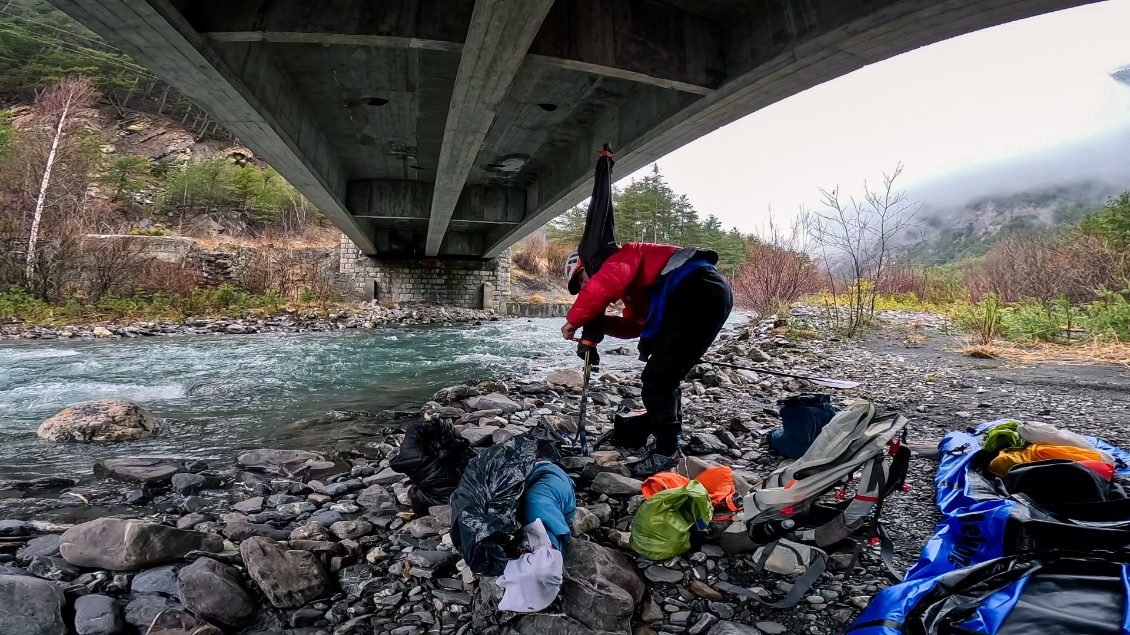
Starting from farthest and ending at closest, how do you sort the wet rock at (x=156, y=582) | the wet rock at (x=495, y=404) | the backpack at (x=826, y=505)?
1. the wet rock at (x=495, y=404)
2. the backpack at (x=826, y=505)
3. the wet rock at (x=156, y=582)

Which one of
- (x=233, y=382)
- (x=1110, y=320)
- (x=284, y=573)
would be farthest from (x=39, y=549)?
(x=1110, y=320)

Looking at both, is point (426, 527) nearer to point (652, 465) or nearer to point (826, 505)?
point (652, 465)

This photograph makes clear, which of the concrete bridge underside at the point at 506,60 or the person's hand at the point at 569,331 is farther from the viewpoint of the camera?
the concrete bridge underside at the point at 506,60

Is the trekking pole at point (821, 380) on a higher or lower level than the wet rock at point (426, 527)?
higher

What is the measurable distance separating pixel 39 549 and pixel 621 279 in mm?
2846

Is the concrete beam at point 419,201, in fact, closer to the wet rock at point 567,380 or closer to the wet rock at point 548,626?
the wet rock at point 567,380

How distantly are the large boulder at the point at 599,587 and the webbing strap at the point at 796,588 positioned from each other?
34 cm

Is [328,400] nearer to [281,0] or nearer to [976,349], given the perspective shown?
[281,0]

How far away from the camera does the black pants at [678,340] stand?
299 centimetres

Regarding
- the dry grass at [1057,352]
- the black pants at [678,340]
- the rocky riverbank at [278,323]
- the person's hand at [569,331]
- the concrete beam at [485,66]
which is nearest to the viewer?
the black pants at [678,340]

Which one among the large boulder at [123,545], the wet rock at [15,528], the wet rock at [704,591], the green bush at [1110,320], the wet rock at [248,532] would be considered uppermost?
the green bush at [1110,320]

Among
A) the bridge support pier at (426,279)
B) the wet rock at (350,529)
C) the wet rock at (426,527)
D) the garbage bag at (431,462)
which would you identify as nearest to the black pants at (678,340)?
the garbage bag at (431,462)

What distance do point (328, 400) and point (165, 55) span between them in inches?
137

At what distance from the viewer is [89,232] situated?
16.3m
